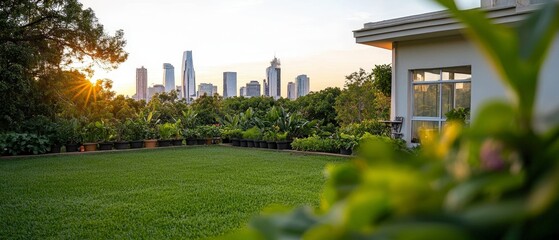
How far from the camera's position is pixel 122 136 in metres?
12.9

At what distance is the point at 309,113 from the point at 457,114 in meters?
11.6

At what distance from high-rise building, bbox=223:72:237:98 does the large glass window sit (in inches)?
1010

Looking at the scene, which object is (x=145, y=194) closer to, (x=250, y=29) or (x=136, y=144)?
(x=136, y=144)

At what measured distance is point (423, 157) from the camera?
392mm

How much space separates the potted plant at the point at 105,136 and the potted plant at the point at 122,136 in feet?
0.43

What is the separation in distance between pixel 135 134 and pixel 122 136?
36 cm

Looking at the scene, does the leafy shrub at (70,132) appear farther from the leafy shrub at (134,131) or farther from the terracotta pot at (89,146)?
the leafy shrub at (134,131)

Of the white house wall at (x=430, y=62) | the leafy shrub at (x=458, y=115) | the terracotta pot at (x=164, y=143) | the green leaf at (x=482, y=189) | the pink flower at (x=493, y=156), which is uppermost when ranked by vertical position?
the white house wall at (x=430, y=62)

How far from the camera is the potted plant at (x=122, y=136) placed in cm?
1257

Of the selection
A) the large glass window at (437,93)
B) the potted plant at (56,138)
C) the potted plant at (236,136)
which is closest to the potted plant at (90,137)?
the potted plant at (56,138)

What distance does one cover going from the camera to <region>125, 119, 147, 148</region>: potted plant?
12920mm

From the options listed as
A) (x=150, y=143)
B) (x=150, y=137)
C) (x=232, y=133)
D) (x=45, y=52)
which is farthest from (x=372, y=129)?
(x=45, y=52)

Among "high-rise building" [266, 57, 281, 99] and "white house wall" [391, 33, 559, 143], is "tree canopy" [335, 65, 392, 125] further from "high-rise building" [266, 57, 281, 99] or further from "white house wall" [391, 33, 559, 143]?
"high-rise building" [266, 57, 281, 99]

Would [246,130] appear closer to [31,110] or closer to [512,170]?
[31,110]
